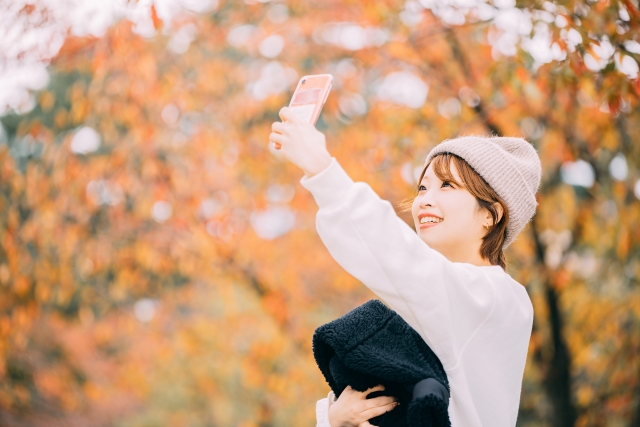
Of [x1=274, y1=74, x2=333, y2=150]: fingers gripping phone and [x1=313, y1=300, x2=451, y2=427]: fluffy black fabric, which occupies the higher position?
[x1=274, y1=74, x2=333, y2=150]: fingers gripping phone

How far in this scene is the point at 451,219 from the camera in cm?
165

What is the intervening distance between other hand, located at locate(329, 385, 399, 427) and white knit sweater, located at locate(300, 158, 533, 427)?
0.44 ft

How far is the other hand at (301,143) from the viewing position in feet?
4.21

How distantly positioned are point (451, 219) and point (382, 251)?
44cm

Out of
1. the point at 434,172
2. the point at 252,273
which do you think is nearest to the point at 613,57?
the point at 434,172

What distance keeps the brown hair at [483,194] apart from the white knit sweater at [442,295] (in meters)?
0.12

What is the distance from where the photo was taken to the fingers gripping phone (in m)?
1.39

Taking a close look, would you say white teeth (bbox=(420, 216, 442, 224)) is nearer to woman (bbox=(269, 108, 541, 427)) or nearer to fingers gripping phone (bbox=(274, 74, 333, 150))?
woman (bbox=(269, 108, 541, 427))

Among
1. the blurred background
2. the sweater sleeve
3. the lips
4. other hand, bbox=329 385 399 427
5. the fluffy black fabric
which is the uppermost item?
the sweater sleeve

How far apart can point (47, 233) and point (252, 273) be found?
1.93 meters

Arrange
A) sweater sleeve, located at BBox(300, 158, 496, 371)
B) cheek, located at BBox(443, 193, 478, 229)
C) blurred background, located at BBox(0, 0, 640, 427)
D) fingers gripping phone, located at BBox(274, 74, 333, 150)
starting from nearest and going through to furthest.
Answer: sweater sleeve, located at BBox(300, 158, 496, 371), fingers gripping phone, located at BBox(274, 74, 333, 150), cheek, located at BBox(443, 193, 478, 229), blurred background, located at BBox(0, 0, 640, 427)

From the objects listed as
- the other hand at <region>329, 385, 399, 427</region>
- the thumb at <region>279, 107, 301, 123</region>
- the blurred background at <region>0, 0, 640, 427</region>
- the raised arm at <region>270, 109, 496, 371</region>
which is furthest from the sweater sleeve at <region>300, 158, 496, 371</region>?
the blurred background at <region>0, 0, 640, 427</region>

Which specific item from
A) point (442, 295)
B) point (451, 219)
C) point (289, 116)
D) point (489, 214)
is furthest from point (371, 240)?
point (489, 214)

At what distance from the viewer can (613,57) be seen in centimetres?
262
